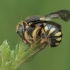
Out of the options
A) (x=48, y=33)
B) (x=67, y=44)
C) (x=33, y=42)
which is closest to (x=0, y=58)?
(x=33, y=42)

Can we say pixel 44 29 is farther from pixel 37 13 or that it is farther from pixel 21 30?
pixel 37 13

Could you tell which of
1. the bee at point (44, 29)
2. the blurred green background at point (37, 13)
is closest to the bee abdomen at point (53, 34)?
the bee at point (44, 29)

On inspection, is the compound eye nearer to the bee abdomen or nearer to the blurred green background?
the bee abdomen

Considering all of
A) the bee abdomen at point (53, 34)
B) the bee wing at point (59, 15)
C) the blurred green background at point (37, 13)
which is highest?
the blurred green background at point (37, 13)

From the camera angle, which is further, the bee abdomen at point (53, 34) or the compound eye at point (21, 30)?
the compound eye at point (21, 30)

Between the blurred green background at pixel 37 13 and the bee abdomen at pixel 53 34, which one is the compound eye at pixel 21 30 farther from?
the blurred green background at pixel 37 13

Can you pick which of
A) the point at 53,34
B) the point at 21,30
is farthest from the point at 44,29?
the point at 21,30
